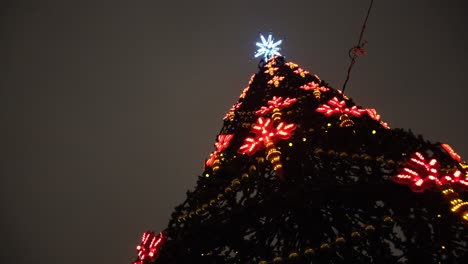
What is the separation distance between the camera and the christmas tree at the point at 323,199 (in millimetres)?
5789

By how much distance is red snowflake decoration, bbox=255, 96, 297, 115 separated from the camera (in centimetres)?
951

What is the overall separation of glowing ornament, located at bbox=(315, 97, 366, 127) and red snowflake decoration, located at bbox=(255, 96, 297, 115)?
92 cm

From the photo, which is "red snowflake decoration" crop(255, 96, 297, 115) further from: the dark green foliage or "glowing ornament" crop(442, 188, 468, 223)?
"glowing ornament" crop(442, 188, 468, 223)

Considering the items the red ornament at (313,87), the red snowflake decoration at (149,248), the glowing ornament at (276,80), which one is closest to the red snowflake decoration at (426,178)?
the red ornament at (313,87)

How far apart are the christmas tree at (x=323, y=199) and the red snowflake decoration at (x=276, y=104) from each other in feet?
0.74

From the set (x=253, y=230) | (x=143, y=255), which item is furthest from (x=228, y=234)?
(x=143, y=255)

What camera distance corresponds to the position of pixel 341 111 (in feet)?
27.5

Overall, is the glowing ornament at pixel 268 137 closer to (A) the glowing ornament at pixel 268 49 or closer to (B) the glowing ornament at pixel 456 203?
(B) the glowing ornament at pixel 456 203

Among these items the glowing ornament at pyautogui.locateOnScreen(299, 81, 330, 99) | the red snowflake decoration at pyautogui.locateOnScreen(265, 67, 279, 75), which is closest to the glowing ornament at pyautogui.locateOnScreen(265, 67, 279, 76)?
the red snowflake decoration at pyautogui.locateOnScreen(265, 67, 279, 75)

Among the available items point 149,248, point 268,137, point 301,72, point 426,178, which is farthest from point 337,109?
point 149,248

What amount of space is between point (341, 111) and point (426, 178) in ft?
8.58

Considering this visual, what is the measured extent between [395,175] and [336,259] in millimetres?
1821

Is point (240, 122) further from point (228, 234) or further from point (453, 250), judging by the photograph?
point (453, 250)

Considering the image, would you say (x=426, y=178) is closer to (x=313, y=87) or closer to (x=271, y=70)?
(x=313, y=87)
